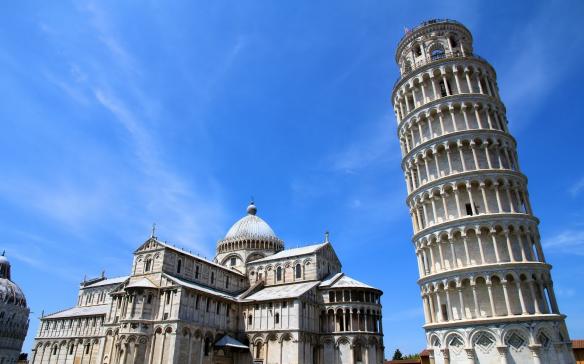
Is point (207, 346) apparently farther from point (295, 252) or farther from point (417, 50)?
point (417, 50)

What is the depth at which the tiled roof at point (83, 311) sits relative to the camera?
56606 mm

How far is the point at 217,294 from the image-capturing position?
43.8m

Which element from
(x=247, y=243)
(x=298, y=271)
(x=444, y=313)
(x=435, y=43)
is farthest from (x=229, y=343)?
(x=435, y=43)

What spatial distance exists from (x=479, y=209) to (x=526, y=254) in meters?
4.20

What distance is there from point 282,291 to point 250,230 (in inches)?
582

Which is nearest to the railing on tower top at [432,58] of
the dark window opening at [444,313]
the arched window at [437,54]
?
the arched window at [437,54]

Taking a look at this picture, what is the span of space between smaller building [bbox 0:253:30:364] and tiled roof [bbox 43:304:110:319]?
29.3 m

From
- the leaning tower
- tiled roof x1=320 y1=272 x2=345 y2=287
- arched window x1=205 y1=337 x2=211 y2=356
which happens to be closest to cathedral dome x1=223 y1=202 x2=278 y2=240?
tiled roof x1=320 y1=272 x2=345 y2=287

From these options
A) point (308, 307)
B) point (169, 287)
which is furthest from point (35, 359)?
point (308, 307)

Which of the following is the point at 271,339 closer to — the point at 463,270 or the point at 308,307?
the point at 308,307

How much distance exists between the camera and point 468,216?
26.5 m

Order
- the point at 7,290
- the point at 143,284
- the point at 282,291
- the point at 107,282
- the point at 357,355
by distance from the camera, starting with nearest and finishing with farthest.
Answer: the point at 143,284
the point at 357,355
the point at 282,291
the point at 107,282
the point at 7,290

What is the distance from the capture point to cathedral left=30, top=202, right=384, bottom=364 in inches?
1505

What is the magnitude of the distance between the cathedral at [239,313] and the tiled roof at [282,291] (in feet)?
0.57
